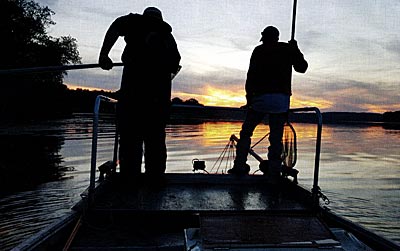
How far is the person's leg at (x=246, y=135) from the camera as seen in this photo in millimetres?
5801

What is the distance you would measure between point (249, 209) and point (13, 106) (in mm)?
53076

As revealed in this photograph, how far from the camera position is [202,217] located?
330 cm

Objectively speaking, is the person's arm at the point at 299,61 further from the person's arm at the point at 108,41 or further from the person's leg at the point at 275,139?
the person's arm at the point at 108,41

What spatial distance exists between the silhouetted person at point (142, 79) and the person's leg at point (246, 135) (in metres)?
1.46

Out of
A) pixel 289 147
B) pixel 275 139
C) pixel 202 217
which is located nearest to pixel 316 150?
pixel 275 139

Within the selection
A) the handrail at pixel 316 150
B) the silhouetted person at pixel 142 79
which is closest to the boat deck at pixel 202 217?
the handrail at pixel 316 150

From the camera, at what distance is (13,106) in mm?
51688

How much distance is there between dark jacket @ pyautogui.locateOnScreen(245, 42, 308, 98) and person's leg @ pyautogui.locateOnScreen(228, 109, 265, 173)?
0.34 meters

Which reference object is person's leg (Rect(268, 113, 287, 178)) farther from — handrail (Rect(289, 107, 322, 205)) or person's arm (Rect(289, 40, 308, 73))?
person's arm (Rect(289, 40, 308, 73))

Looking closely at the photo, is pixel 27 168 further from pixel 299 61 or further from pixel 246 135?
pixel 299 61

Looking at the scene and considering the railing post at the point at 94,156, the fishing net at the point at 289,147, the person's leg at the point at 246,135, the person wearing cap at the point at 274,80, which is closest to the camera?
the railing post at the point at 94,156

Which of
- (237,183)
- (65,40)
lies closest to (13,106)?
(65,40)

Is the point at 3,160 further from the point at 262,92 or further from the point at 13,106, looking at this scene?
the point at 13,106

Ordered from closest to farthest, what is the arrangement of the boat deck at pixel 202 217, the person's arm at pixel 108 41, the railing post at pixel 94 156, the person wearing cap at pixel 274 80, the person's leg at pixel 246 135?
the boat deck at pixel 202 217
the railing post at pixel 94 156
the person's arm at pixel 108 41
the person wearing cap at pixel 274 80
the person's leg at pixel 246 135
